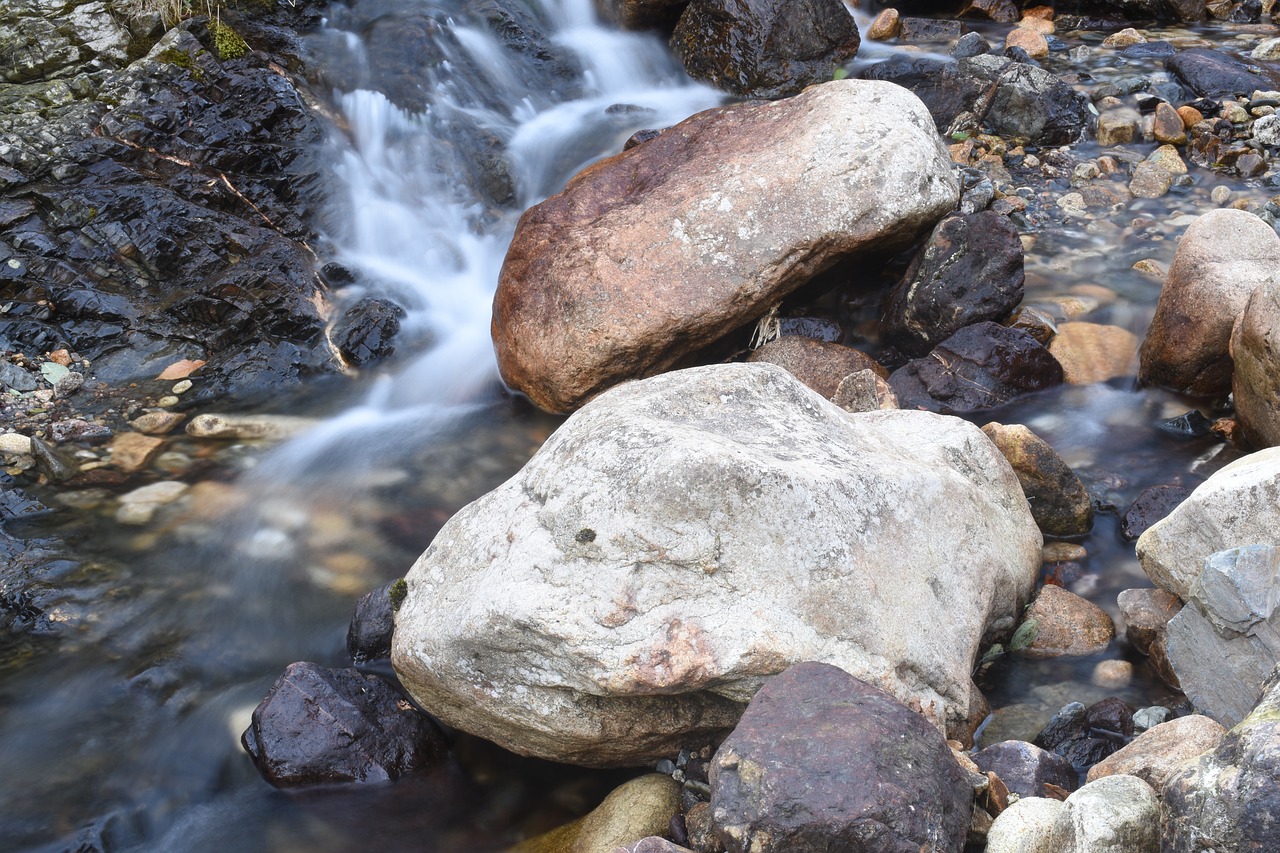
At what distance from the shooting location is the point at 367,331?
7184 millimetres

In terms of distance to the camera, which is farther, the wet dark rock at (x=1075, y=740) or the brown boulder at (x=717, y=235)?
the brown boulder at (x=717, y=235)

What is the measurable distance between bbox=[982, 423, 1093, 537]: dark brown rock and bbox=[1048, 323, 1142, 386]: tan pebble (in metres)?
1.44

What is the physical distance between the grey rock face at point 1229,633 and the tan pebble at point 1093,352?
3.00m

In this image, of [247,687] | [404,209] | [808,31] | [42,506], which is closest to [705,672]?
[247,687]

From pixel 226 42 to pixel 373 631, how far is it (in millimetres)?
5941

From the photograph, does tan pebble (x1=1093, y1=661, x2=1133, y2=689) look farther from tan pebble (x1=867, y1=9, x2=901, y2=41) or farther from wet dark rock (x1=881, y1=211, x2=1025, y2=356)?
tan pebble (x1=867, y1=9, x2=901, y2=41)

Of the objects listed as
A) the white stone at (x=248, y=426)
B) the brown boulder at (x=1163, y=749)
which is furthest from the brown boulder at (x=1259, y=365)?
the white stone at (x=248, y=426)

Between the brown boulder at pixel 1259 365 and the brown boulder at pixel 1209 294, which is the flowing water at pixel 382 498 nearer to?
the brown boulder at pixel 1209 294

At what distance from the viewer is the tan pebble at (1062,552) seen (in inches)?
189

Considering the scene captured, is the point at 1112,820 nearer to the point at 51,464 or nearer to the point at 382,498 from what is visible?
the point at 382,498

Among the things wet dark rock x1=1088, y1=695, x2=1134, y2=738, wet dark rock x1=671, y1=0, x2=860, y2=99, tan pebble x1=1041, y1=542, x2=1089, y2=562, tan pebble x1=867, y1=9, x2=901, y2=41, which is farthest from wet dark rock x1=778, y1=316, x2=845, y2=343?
tan pebble x1=867, y1=9, x2=901, y2=41

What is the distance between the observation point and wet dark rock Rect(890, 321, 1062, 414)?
5902 mm

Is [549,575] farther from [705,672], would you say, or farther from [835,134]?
[835,134]

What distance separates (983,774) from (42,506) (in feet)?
16.9
